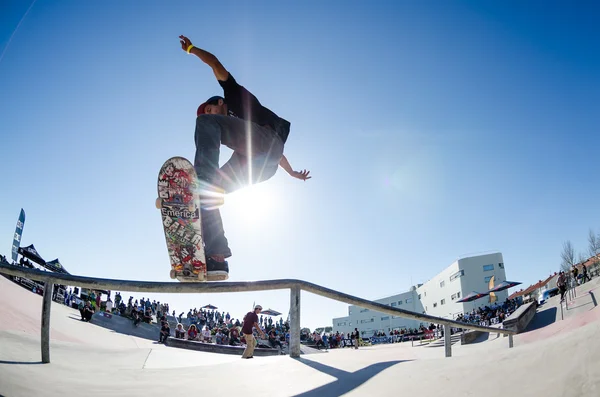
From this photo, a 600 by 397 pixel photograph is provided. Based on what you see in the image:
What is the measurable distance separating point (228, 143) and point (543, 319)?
914 inches

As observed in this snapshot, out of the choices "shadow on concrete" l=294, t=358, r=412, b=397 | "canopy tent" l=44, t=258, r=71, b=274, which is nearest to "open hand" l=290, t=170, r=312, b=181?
"shadow on concrete" l=294, t=358, r=412, b=397

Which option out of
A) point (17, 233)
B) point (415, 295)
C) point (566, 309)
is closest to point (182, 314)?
point (17, 233)

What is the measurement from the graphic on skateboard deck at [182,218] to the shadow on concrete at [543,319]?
2113cm

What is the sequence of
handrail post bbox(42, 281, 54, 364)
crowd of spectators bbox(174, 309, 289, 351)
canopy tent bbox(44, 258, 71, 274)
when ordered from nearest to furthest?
1. handrail post bbox(42, 281, 54, 364)
2. crowd of spectators bbox(174, 309, 289, 351)
3. canopy tent bbox(44, 258, 71, 274)

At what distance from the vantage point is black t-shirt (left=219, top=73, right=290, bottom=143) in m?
4.30

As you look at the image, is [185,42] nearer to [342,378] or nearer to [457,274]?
[342,378]

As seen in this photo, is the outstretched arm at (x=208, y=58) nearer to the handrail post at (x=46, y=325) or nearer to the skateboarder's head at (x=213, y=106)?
the skateboarder's head at (x=213, y=106)

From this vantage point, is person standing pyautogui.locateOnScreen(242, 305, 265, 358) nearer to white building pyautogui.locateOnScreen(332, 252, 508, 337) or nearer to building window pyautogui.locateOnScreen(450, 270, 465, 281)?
white building pyautogui.locateOnScreen(332, 252, 508, 337)

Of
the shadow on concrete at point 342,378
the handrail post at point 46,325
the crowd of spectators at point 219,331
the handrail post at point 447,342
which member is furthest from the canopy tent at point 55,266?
the shadow on concrete at point 342,378

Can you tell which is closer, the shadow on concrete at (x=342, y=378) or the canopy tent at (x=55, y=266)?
the shadow on concrete at (x=342, y=378)

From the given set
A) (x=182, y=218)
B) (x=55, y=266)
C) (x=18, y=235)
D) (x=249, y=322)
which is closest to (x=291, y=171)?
(x=182, y=218)

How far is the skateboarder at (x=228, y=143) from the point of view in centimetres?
405

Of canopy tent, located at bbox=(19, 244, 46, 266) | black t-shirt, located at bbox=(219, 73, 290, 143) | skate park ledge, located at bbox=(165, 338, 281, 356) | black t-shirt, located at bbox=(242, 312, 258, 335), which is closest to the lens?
black t-shirt, located at bbox=(219, 73, 290, 143)

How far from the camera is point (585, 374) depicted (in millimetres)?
1126
